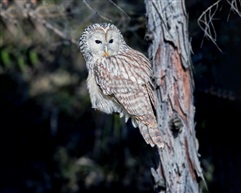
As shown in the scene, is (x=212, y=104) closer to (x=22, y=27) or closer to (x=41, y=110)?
(x=22, y=27)

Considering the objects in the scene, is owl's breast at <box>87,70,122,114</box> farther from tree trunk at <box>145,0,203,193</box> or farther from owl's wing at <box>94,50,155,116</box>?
tree trunk at <box>145,0,203,193</box>

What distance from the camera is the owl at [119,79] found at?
5426mm

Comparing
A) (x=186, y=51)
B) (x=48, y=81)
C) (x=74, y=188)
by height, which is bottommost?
(x=74, y=188)

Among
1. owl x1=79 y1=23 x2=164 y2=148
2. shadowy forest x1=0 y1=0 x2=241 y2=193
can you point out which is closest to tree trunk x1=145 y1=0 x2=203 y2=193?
owl x1=79 y1=23 x2=164 y2=148

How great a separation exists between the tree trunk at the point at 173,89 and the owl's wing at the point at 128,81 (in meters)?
0.12

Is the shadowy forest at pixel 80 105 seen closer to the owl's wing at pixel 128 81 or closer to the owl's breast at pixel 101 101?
the owl's wing at pixel 128 81

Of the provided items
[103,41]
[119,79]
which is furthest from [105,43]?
[119,79]

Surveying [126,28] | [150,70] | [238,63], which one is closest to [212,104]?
[238,63]

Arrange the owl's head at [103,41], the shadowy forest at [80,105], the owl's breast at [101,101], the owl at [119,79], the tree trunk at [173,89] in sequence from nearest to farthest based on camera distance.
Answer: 1. the tree trunk at [173,89]
2. the owl at [119,79]
3. the owl's breast at [101,101]
4. the owl's head at [103,41]
5. the shadowy forest at [80,105]

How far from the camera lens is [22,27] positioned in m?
8.62

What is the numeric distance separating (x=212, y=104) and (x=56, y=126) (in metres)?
3.16

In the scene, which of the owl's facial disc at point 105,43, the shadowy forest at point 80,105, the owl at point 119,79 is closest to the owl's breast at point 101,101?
the owl at point 119,79

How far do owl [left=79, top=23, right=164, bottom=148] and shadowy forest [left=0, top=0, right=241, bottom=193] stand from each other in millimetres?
258

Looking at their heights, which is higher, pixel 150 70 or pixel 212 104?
pixel 150 70
